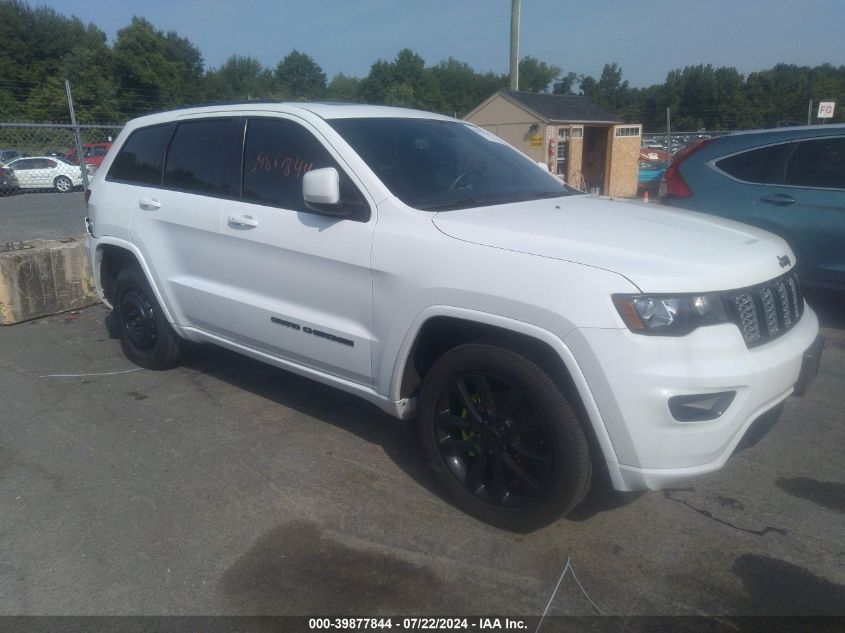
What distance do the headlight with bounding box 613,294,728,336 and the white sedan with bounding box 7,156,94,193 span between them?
21507mm

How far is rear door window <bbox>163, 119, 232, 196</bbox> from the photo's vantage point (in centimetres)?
432

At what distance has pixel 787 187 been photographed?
5.87 meters

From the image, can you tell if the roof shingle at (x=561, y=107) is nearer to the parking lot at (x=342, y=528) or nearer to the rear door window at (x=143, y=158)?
the rear door window at (x=143, y=158)

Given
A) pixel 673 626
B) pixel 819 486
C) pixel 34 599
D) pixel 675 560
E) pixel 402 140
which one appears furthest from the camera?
pixel 402 140

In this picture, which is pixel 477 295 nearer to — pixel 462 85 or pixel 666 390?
pixel 666 390

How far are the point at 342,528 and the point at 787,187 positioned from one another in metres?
4.80

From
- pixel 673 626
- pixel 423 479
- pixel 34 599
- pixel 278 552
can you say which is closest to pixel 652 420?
pixel 673 626

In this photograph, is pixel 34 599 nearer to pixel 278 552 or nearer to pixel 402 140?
pixel 278 552

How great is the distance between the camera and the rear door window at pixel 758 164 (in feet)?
19.5

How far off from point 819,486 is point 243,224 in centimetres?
335

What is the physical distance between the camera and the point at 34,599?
276cm

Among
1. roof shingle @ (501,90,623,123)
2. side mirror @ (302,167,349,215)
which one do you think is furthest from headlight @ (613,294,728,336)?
roof shingle @ (501,90,623,123)

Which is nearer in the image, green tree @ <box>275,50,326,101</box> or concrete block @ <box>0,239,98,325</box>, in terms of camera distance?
concrete block @ <box>0,239,98,325</box>

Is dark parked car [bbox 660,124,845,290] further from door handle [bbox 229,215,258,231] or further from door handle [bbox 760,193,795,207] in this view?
door handle [bbox 229,215,258,231]
